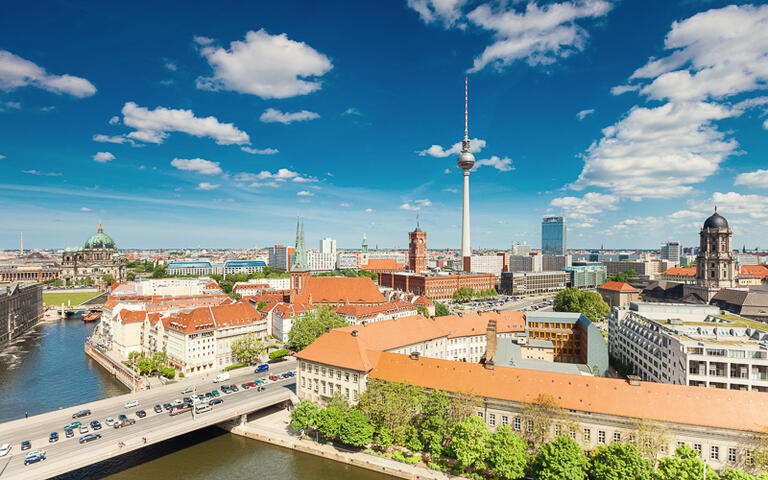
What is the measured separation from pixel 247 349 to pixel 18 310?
9129cm

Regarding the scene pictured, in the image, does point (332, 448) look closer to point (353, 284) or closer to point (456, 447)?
point (456, 447)

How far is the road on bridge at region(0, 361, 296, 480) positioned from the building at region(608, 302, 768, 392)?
172 ft

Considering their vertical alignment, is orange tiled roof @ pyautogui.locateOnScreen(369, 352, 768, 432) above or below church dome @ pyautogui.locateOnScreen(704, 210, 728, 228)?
below

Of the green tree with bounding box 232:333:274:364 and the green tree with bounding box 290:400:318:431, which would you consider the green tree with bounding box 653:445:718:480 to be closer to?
the green tree with bounding box 290:400:318:431

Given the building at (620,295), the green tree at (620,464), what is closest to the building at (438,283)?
the building at (620,295)

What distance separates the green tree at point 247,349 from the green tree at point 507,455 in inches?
1983

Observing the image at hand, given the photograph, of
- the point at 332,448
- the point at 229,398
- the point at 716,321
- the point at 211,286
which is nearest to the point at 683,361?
the point at 716,321

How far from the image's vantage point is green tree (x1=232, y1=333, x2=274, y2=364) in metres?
75.2

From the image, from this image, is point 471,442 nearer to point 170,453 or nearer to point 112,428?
point 170,453

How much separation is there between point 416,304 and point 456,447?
79613 millimetres

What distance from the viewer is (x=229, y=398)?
188ft

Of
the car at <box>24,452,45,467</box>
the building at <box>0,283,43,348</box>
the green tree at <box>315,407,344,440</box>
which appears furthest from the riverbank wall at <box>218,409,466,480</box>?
the building at <box>0,283,43,348</box>

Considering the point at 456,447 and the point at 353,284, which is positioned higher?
the point at 353,284

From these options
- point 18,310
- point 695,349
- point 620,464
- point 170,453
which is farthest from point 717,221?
point 18,310
